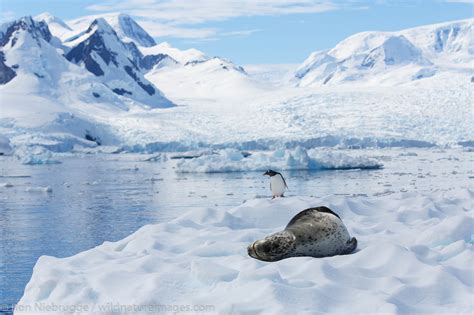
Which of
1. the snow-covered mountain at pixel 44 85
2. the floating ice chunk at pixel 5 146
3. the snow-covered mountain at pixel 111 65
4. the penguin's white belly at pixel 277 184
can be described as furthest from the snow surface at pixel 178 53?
the penguin's white belly at pixel 277 184

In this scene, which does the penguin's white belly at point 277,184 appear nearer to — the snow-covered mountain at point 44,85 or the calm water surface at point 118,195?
the calm water surface at point 118,195

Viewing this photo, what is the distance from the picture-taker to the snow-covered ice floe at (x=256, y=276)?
4.52m

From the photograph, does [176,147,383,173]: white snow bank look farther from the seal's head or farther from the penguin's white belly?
the seal's head

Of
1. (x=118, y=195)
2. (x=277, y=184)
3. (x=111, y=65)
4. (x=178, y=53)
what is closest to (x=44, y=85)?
(x=111, y=65)

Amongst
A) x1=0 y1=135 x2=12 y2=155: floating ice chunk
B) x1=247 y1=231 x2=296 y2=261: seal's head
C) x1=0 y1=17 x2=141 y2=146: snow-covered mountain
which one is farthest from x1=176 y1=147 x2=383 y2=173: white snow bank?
x1=0 y1=17 x2=141 y2=146: snow-covered mountain

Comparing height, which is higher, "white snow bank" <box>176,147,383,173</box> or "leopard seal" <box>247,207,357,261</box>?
"leopard seal" <box>247,207,357,261</box>

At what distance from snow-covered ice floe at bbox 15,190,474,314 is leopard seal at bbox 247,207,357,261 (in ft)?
0.47

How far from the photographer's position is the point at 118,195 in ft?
61.7

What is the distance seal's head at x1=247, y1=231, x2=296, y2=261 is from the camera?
5664 millimetres

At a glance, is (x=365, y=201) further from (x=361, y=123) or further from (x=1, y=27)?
(x=1, y=27)

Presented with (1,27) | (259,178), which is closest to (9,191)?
(259,178)

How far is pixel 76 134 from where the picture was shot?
197 ft

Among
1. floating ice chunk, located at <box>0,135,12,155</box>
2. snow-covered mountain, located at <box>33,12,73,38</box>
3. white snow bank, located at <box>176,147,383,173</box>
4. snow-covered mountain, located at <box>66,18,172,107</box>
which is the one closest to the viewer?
white snow bank, located at <box>176,147,383,173</box>

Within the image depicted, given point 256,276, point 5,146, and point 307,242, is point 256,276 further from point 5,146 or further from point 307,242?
point 5,146
